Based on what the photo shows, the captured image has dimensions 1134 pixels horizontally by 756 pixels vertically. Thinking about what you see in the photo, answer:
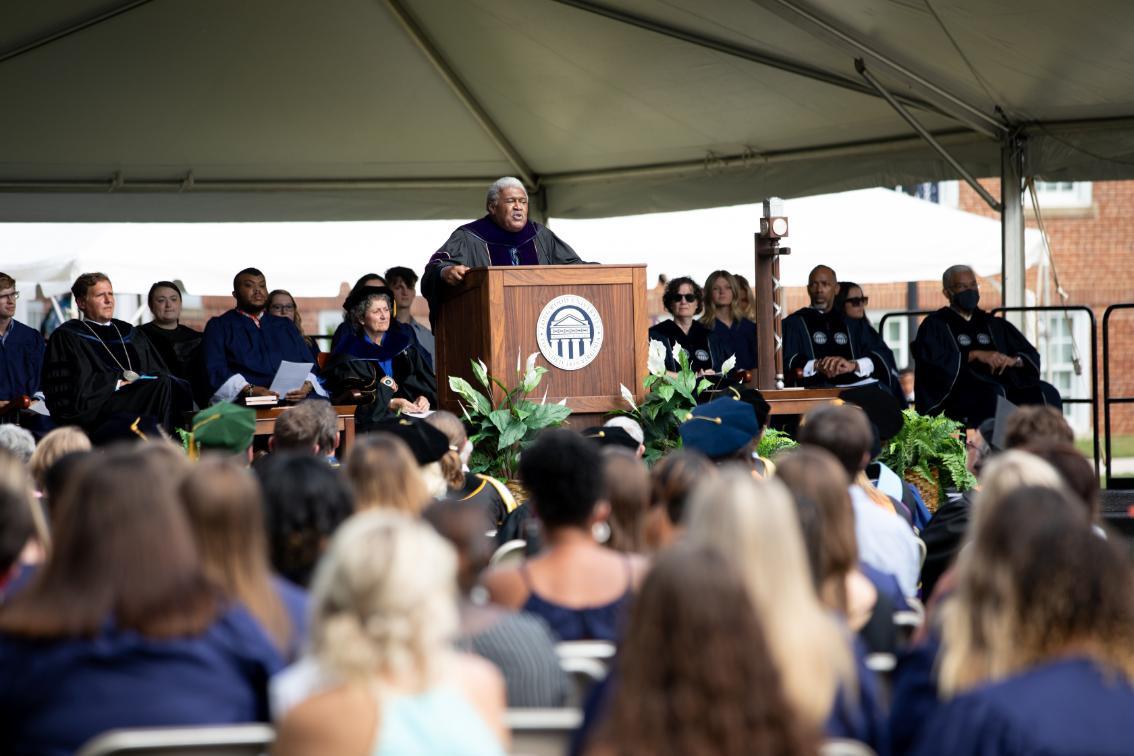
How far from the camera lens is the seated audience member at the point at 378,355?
8680 millimetres

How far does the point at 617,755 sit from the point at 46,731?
1071 millimetres

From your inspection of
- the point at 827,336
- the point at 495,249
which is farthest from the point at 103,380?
the point at 827,336

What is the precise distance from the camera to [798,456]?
3248mm

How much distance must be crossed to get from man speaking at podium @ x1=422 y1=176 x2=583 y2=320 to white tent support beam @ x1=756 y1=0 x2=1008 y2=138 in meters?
2.00

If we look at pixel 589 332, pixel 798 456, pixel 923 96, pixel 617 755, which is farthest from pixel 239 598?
pixel 923 96

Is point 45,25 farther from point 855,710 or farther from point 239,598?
point 855,710

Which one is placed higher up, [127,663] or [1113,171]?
[1113,171]

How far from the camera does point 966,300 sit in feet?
32.6

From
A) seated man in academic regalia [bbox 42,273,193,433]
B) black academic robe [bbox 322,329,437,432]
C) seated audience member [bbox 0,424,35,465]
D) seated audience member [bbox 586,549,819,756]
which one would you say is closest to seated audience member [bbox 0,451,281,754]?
seated audience member [bbox 586,549,819,756]

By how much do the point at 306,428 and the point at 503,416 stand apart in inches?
62.7

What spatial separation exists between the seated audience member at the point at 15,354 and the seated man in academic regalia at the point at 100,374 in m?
0.38

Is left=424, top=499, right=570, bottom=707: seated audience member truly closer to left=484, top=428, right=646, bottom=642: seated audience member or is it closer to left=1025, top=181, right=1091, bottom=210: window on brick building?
left=484, top=428, right=646, bottom=642: seated audience member

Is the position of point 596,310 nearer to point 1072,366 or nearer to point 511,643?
point 511,643

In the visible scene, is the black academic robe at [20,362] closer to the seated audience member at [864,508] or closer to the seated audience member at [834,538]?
the seated audience member at [864,508]
